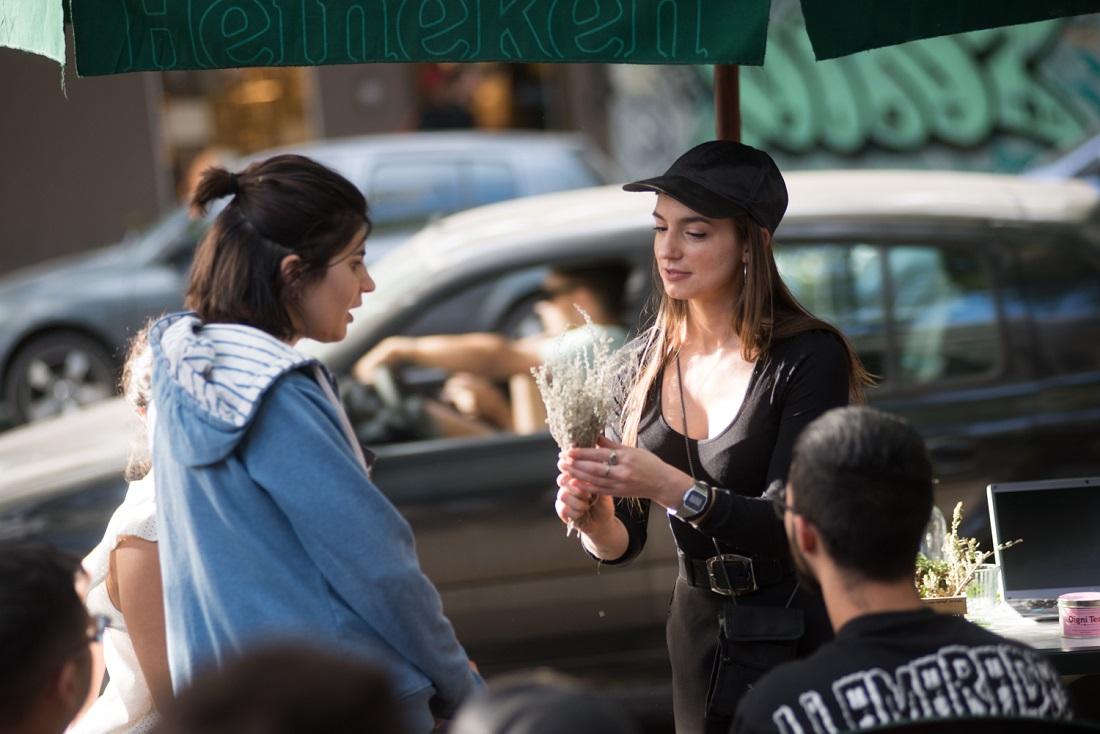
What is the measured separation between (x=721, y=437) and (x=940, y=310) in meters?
2.84

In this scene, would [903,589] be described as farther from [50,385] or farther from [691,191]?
[50,385]

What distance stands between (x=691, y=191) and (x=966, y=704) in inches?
52.0

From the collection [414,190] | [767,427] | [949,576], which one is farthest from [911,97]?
[767,427]

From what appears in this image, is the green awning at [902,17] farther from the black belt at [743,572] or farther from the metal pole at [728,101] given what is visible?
the black belt at [743,572]

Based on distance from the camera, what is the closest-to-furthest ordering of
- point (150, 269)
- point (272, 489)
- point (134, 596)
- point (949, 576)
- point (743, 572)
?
point (272, 489) < point (134, 596) < point (743, 572) < point (949, 576) < point (150, 269)

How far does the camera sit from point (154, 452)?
2.82m

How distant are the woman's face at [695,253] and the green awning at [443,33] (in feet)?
1.25

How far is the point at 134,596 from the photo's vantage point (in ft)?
9.90

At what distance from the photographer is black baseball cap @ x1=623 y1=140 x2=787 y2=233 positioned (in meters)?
3.30

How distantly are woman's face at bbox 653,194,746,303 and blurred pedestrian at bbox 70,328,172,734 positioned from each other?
3.65ft

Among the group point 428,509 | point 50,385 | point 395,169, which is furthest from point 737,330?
point 50,385

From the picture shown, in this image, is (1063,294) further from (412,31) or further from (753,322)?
(412,31)

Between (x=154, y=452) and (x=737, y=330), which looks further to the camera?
(x=737, y=330)

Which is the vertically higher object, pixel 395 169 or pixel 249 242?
pixel 249 242
